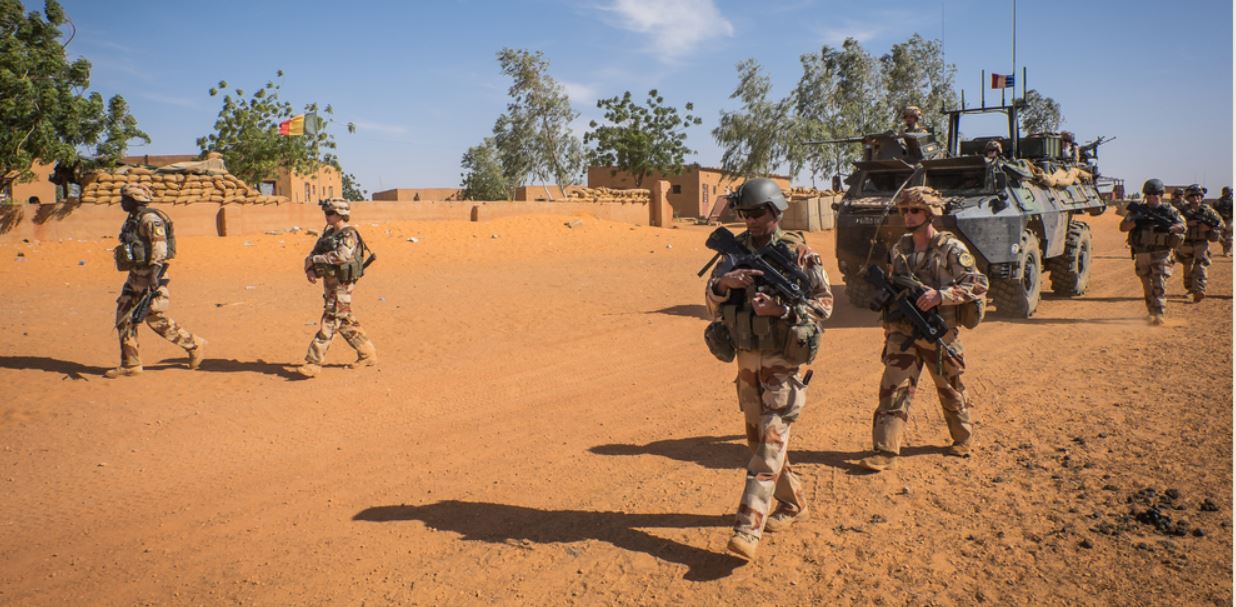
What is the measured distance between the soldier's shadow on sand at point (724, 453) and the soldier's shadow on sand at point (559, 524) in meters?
0.87

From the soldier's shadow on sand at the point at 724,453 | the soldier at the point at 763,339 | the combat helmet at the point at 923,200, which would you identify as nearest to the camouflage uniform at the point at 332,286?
the soldier's shadow on sand at the point at 724,453

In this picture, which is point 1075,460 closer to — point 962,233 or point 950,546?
point 950,546

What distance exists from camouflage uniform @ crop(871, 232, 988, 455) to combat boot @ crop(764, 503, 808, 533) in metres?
1.03

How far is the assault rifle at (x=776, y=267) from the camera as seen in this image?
3.52 metres

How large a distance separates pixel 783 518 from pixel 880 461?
1.07 metres

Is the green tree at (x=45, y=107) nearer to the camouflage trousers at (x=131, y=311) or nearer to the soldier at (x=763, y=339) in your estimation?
the camouflage trousers at (x=131, y=311)

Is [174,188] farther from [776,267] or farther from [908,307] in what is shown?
[776,267]

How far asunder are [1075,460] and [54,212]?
19692 millimetres

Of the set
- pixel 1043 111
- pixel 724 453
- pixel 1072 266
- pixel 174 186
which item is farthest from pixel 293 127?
pixel 1043 111

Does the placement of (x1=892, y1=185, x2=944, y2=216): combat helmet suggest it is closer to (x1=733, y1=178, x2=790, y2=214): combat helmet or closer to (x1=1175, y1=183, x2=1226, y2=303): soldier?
(x1=733, y1=178, x2=790, y2=214): combat helmet

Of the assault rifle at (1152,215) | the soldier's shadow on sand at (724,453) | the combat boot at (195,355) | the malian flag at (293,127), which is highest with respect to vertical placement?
the malian flag at (293,127)

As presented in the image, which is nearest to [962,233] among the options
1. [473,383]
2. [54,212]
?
[473,383]

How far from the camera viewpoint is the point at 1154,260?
9.20m

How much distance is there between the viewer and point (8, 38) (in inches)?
720
